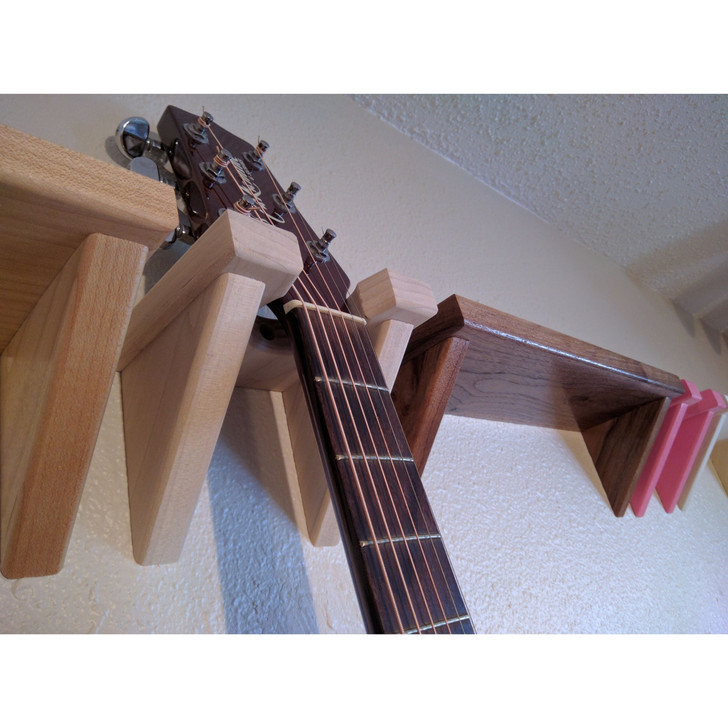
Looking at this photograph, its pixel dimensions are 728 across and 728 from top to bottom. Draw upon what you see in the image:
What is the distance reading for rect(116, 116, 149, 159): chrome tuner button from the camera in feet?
1.81

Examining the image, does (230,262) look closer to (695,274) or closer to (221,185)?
(221,185)

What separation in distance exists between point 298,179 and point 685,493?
0.72 meters

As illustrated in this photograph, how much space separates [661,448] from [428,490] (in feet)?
1.33

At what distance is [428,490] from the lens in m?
0.62

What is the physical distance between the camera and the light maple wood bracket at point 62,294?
0.27m

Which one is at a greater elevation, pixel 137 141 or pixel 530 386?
pixel 137 141

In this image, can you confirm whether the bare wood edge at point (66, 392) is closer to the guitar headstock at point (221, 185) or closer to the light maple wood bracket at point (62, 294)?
the light maple wood bracket at point (62, 294)

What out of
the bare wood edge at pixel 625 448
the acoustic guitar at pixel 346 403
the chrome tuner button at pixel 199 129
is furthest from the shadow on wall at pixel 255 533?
the bare wood edge at pixel 625 448

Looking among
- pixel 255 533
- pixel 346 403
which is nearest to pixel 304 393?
pixel 346 403

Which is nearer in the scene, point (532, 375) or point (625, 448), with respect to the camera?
point (532, 375)

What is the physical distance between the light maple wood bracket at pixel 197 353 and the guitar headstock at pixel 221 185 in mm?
83

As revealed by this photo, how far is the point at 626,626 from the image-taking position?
2.31 feet

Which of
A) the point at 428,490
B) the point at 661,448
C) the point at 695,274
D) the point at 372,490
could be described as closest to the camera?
the point at 372,490

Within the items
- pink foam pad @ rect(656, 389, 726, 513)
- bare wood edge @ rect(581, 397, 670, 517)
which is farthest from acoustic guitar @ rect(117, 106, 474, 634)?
pink foam pad @ rect(656, 389, 726, 513)
